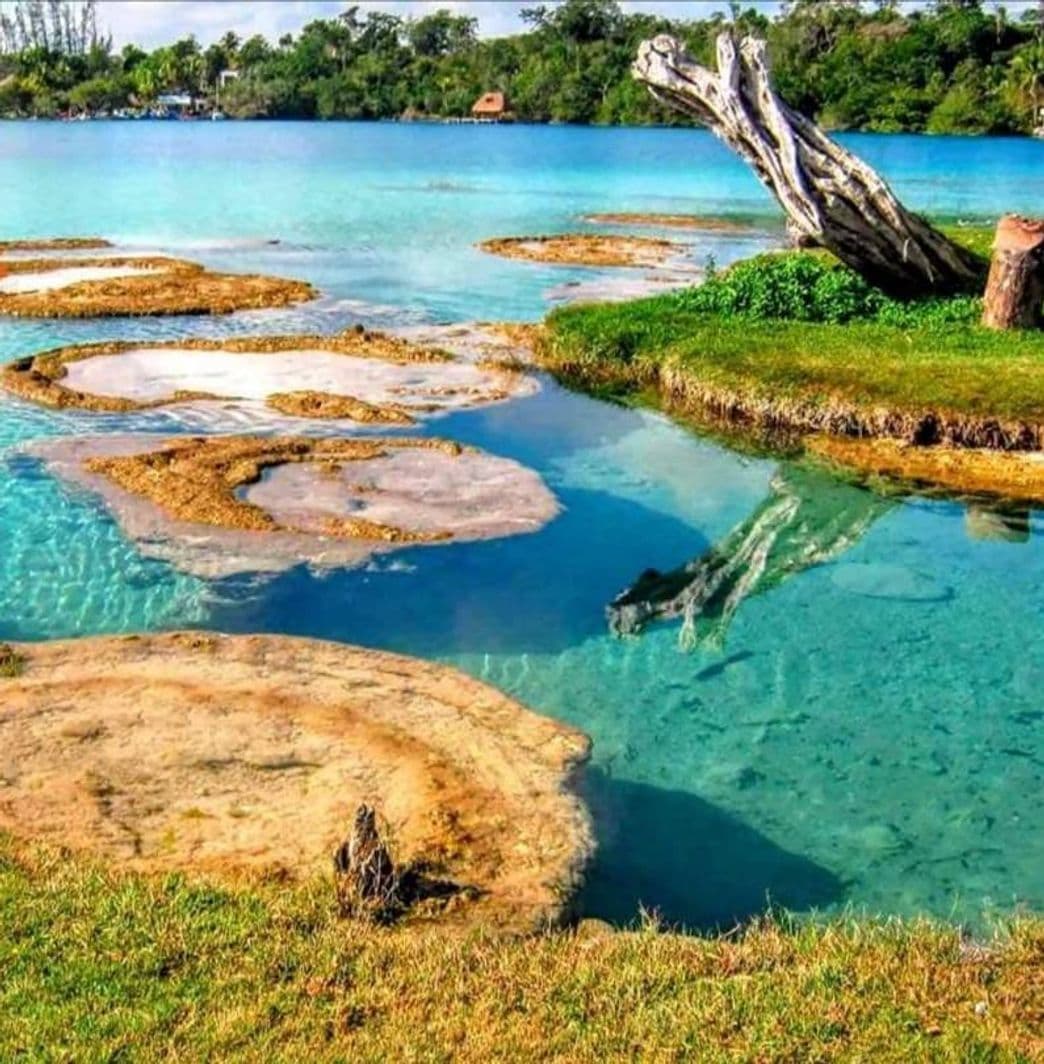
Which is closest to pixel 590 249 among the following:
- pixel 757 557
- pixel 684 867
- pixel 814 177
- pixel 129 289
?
pixel 129 289

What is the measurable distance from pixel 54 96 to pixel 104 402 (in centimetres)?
18128

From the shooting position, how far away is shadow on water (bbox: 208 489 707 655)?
46.8 ft

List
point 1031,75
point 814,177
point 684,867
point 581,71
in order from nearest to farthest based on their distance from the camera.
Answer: point 684,867, point 814,177, point 1031,75, point 581,71

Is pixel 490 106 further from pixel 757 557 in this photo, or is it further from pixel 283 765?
pixel 283 765

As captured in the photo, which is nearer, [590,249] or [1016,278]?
[1016,278]

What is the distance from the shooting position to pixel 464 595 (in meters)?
15.3

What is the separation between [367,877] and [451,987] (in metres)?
1.11

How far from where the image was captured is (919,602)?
1557 cm

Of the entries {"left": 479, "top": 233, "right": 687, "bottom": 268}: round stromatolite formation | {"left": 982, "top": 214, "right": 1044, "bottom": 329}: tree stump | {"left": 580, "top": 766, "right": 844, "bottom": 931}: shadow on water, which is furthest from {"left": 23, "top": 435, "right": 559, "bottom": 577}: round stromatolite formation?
{"left": 479, "top": 233, "right": 687, "bottom": 268}: round stromatolite formation

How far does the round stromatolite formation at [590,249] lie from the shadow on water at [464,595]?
24.8 meters

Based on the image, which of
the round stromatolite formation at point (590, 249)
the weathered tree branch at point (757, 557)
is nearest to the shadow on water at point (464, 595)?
the weathered tree branch at point (757, 557)

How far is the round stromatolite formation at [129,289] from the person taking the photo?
3183 cm

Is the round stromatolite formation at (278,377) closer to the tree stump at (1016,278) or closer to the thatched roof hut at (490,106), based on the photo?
the tree stump at (1016,278)

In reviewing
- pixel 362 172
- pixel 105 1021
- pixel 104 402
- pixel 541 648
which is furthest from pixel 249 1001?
pixel 362 172
